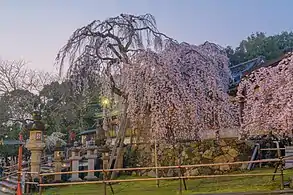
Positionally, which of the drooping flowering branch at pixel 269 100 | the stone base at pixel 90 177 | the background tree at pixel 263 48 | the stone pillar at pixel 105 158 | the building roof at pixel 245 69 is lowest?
the stone base at pixel 90 177

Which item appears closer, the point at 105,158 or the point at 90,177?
the point at 90,177

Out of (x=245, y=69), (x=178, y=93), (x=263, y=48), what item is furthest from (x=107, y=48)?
(x=263, y=48)

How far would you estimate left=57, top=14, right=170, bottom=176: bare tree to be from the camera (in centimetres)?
1436

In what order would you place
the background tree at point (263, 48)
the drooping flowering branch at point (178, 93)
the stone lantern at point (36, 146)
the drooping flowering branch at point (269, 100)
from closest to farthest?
the drooping flowering branch at point (269, 100) → the drooping flowering branch at point (178, 93) → the stone lantern at point (36, 146) → the background tree at point (263, 48)

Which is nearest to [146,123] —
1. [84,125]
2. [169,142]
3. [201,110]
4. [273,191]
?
[169,142]

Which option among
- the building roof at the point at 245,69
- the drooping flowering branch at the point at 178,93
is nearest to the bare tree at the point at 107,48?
the drooping flowering branch at the point at 178,93

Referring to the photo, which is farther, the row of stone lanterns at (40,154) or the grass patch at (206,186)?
the row of stone lanterns at (40,154)

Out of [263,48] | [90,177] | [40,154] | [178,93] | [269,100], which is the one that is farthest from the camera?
[263,48]

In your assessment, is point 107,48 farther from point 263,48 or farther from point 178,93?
point 263,48

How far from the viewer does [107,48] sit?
14.5 m

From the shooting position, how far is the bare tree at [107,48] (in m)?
14.4

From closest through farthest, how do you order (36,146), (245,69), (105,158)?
(36,146)
(105,158)
(245,69)

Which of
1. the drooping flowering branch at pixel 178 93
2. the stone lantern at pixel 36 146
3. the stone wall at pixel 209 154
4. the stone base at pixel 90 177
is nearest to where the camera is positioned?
the drooping flowering branch at pixel 178 93

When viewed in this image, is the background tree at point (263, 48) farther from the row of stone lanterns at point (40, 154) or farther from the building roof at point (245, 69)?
the row of stone lanterns at point (40, 154)
